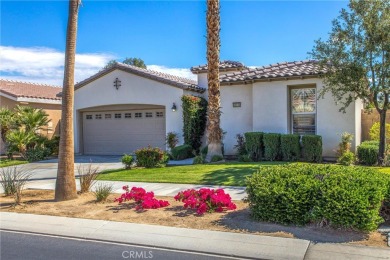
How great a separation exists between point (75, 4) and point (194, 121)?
9.75 meters

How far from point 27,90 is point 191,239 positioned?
21749 millimetres

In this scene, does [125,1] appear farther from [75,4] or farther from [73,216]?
[73,216]

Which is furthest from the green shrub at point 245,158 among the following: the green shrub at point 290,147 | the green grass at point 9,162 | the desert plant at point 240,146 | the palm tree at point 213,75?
the green grass at point 9,162

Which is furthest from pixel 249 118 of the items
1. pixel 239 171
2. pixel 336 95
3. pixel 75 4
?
pixel 75 4

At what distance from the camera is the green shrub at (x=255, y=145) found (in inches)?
625

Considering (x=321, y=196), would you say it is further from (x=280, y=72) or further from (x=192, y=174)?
(x=280, y=72)

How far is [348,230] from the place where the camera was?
6.21 meters

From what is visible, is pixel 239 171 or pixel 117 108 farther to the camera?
pixel 117 108

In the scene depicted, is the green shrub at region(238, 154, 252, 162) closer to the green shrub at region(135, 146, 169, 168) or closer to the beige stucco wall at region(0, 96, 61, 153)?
the green shrub at region(135, 146, 169, 168)

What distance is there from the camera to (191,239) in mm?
6188

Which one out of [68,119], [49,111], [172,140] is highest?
[49,111]

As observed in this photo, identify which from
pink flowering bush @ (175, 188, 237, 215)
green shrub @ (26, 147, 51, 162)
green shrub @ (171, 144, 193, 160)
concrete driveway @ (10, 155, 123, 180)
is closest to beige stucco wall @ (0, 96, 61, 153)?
green shrub @ (26, 147, 51, 162)

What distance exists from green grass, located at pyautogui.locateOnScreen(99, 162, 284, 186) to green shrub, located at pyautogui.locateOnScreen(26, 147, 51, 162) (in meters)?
6.91

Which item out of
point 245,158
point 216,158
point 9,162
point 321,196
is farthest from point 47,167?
point 321,196
